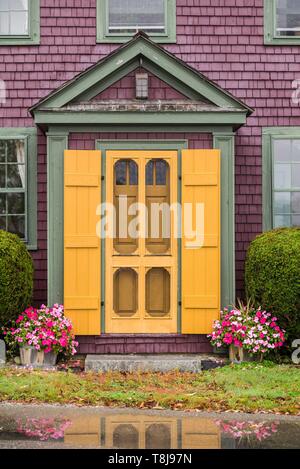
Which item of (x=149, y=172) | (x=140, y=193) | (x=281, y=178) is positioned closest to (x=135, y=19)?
(x=149, y=172)

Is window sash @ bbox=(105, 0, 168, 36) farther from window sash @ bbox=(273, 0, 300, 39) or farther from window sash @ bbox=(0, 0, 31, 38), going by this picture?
window sash @ bbox=(273, 0, 300, 39)

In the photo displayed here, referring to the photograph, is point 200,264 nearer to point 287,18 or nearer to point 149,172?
point 149,172

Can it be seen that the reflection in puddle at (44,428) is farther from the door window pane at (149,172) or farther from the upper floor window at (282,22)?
the upper floor window at (282,22)

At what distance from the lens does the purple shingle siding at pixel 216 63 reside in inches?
428

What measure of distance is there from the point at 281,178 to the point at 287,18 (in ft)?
8.06

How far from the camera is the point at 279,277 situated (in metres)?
9.42

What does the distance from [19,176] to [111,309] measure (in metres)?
2.55

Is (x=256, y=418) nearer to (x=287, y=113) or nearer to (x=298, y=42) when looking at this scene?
(x=287, y=113)

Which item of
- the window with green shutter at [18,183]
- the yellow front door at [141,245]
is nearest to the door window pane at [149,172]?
the yellow front door at [141,245]

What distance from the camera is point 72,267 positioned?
983 centimetres

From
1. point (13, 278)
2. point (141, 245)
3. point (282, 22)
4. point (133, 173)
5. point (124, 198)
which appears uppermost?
point (282, 22)

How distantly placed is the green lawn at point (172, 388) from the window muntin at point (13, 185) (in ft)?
8.16

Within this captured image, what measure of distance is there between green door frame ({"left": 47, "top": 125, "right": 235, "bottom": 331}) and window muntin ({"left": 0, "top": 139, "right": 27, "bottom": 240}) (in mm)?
1043
